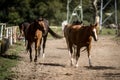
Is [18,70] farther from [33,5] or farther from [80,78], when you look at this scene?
[33,5]

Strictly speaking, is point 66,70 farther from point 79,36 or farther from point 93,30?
point 79,36

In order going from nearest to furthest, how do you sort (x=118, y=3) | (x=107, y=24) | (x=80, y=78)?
1. (x=80, y=78)
2. (x=107, y=24)
3. (x=118, y=3)

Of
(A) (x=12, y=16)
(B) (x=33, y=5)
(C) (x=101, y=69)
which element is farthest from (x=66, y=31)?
(B) (x=33, y=5)

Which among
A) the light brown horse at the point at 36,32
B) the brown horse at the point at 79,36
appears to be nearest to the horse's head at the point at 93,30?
the brown horse at the point at 79,36

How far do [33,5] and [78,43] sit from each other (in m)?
43.7

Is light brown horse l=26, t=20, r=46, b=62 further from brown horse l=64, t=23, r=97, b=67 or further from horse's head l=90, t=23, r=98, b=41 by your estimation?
horse's head l=90, t=23, r=98, b=41

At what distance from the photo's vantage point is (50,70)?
13922mm

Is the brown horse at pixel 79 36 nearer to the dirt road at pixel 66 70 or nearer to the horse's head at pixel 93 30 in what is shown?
the horse's head at pixel 93 30

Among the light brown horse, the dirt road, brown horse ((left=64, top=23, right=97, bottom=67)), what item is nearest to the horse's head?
brown horse ((left=64, top=23, right=97, bottom=67))

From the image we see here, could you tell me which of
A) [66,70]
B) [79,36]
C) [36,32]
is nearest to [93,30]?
[79,36]

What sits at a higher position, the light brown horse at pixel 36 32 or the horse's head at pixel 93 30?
the horse's head at pixel 93 30

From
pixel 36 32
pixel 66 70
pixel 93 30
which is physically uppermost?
pixel 93 30

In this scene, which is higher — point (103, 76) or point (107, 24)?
point (103, 76)

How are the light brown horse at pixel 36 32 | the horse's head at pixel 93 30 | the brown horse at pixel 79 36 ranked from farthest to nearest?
the light brown horse at pixel 36 32 → the brown horse at pixel 79 36 → the horse's head at pixel 93 30
